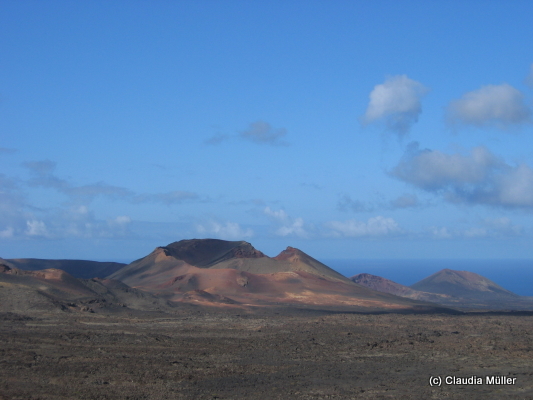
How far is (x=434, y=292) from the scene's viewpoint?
11269cm

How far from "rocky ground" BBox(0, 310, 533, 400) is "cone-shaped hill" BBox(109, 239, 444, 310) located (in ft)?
73.9

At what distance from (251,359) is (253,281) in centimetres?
4709

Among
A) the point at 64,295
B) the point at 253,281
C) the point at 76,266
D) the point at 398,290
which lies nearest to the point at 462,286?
the point at 398,290

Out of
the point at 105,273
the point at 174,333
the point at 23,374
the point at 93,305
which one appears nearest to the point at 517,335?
the point at 174,333

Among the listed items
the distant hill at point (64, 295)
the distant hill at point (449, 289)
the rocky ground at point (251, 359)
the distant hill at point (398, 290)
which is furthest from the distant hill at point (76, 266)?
the rocky ground at point (251, 359)

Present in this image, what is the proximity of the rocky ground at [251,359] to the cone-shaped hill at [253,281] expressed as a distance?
22.5 m

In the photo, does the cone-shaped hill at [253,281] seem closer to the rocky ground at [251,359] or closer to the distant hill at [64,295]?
the distant hill at [64,295]

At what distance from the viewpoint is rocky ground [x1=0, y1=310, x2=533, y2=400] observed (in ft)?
68.1

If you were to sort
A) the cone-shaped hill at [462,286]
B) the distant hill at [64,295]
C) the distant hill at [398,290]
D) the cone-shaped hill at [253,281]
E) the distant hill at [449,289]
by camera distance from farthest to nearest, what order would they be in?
the cone-shaped hill at [462,286] < the distant hill at [449,289] < the distant hill at [398,290] < the cone-shaped hill at [253,281] < the distant hill at [64,295]

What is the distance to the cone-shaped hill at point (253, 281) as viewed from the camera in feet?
218

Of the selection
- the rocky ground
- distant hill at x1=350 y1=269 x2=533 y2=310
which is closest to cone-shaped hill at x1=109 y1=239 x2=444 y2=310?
the rocky ground

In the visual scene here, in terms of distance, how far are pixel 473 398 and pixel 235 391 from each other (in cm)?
808

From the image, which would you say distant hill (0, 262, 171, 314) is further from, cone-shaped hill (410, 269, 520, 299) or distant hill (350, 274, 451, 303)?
cone-shaped hill (410, 269, 520, 299)

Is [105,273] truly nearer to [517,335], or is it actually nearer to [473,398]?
[517,335]
